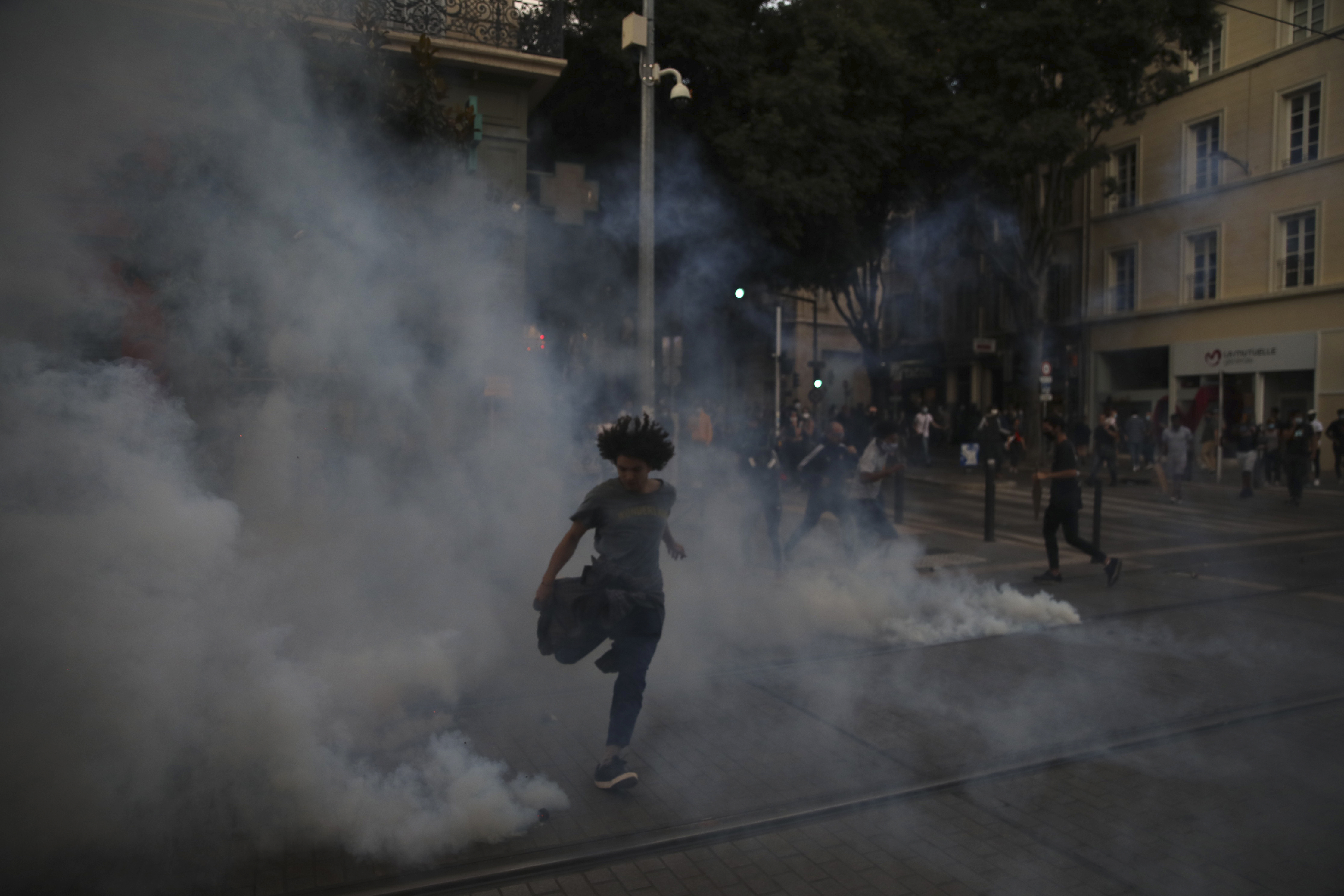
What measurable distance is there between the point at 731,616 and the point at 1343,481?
14.8 meters

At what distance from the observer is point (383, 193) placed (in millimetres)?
4789

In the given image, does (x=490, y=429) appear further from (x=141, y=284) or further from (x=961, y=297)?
(x=961, y=297)

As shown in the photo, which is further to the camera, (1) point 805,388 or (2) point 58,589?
(1) point 805,388

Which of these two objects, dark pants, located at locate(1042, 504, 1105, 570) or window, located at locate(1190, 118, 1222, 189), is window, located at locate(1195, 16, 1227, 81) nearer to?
window, located at locate(1190, 118, 1222, 189)

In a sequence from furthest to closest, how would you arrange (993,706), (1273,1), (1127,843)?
(1273,1) < (993,706) < (1127,843)

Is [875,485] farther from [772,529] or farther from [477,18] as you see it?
[477,18]

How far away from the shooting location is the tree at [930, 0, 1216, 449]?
11969mm

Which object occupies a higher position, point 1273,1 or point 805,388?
point 1273,1

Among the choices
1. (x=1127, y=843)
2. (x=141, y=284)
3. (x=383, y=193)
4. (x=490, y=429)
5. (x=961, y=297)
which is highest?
(x=961, y=297)

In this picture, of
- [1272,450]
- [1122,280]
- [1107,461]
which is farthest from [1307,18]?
[1272,450]

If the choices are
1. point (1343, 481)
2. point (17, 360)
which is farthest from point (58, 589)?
point (1343, 481)

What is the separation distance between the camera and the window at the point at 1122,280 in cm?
916

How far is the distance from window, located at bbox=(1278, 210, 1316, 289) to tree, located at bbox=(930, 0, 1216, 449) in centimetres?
364

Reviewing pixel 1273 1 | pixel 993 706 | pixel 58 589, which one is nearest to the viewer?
pixel 58 589
